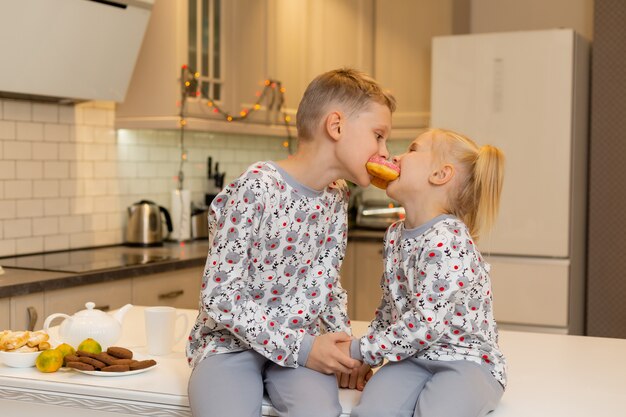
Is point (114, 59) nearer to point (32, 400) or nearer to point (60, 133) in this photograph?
point (60, 133)

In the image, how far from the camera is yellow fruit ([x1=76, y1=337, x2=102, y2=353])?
6.10ft

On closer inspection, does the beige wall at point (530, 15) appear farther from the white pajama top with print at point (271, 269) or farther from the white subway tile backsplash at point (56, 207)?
the white pajama top with print at point (271, 269)

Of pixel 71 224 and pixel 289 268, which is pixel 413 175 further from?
pixel 71 224

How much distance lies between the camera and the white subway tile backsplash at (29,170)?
3.41 metres

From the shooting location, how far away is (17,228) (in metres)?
3.43

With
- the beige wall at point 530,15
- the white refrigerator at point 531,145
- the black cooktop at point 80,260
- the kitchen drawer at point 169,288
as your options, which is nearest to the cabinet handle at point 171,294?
the kitchen drawer at point 169,288

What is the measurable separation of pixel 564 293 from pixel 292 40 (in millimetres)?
1877

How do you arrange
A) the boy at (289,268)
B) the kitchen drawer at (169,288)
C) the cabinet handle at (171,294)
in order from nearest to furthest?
the boy at (289,268), the kitchen drawer at (169,288), the cabinet handle at (171,294)

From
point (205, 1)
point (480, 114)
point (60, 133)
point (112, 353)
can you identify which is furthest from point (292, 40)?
point (112, 353)

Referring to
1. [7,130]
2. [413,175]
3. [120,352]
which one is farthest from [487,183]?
[7,130]

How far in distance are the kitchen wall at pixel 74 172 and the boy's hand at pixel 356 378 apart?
2.04 metres

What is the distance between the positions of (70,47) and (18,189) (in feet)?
1.98

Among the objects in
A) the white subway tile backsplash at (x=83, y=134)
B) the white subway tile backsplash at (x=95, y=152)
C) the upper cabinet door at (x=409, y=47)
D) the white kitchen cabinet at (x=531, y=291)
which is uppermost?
the upper cabinet door at (x=409, y=47)

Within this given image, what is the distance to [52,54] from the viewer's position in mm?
3232
